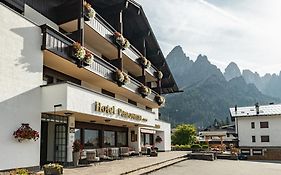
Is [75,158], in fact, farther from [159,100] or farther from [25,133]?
[159,100]

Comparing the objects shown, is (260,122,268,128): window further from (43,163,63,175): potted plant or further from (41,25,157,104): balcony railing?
(43,163,63,175): potted plant

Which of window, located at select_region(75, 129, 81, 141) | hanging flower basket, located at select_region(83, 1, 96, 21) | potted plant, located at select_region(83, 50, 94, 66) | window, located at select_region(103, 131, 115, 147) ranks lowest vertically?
window, located at select_region(103, 131, 115, 147)

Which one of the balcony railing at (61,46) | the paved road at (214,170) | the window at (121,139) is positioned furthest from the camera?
the window at (121,139)

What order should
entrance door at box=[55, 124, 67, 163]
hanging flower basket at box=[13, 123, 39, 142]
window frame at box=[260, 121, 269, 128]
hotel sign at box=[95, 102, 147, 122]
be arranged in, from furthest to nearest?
window frame at box=[260, 121, 269, 128] < hotel sign at box=[95, 102, 147, 122] < entrance door at box=[55, 124, 67, 163] < hanging flower basket at box=[13, 123, 39, 142]

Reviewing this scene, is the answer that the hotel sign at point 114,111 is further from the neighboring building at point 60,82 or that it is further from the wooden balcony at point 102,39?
the wooden balcony at point 102,39

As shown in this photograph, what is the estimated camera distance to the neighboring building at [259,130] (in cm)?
4941

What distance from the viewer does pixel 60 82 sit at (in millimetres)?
13391

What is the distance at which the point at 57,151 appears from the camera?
15859 mm

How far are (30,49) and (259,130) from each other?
45.7 meters

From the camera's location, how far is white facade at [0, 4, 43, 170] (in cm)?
1144

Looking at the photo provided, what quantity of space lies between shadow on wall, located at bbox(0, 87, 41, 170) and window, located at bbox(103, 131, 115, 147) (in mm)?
9827

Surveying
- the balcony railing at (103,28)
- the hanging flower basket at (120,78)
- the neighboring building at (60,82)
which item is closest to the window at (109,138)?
the neighboring building at (60,82)

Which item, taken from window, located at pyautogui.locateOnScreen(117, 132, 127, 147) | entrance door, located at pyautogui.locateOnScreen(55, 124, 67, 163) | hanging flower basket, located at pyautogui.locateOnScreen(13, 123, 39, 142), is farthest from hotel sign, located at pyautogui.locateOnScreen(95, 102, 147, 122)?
hanging flower basket, located at pyautogui.locateOnScreen(13, 123, 39, 142)

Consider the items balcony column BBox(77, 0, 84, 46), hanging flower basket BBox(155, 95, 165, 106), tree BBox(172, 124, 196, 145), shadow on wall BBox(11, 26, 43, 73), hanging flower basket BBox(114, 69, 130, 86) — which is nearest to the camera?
shadow on wall BBox(11, 26, 43, 73)
